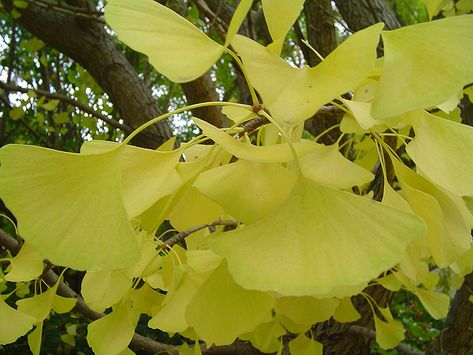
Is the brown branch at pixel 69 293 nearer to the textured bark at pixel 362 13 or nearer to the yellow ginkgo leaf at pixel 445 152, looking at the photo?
the yellow ginkgo leaf at pixel 445 152

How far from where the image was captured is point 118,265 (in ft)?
1.08

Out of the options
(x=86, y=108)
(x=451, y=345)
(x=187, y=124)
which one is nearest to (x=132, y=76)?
(x=86, y=108)

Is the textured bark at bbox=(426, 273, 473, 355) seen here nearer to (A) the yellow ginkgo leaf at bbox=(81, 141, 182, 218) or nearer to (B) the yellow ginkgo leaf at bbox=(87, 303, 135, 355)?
(B) the yellow ginkgo leaf at bbox=(87, 303, 135, 355)

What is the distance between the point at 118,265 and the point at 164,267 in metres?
0.32

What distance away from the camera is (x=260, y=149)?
0.36 meters

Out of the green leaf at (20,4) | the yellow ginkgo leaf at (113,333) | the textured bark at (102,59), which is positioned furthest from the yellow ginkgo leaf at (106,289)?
the green leaf at (20,4)

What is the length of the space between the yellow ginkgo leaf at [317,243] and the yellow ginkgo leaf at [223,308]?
77 millimetres

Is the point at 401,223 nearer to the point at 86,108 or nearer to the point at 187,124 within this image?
the point at 86,108

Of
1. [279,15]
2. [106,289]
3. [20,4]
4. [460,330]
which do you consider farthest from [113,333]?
[20,4]

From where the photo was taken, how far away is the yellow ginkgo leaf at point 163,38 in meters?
0.33

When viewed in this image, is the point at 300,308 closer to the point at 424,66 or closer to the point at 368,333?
the point at 424,66

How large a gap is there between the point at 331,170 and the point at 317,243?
0.09m

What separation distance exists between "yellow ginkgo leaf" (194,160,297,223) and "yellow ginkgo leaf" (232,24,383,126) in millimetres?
66

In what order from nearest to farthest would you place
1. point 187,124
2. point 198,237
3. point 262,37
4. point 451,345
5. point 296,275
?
1. point 296,275
2. point 198,237
3. point 451,345
4. point 262,37
5. point 187,124
